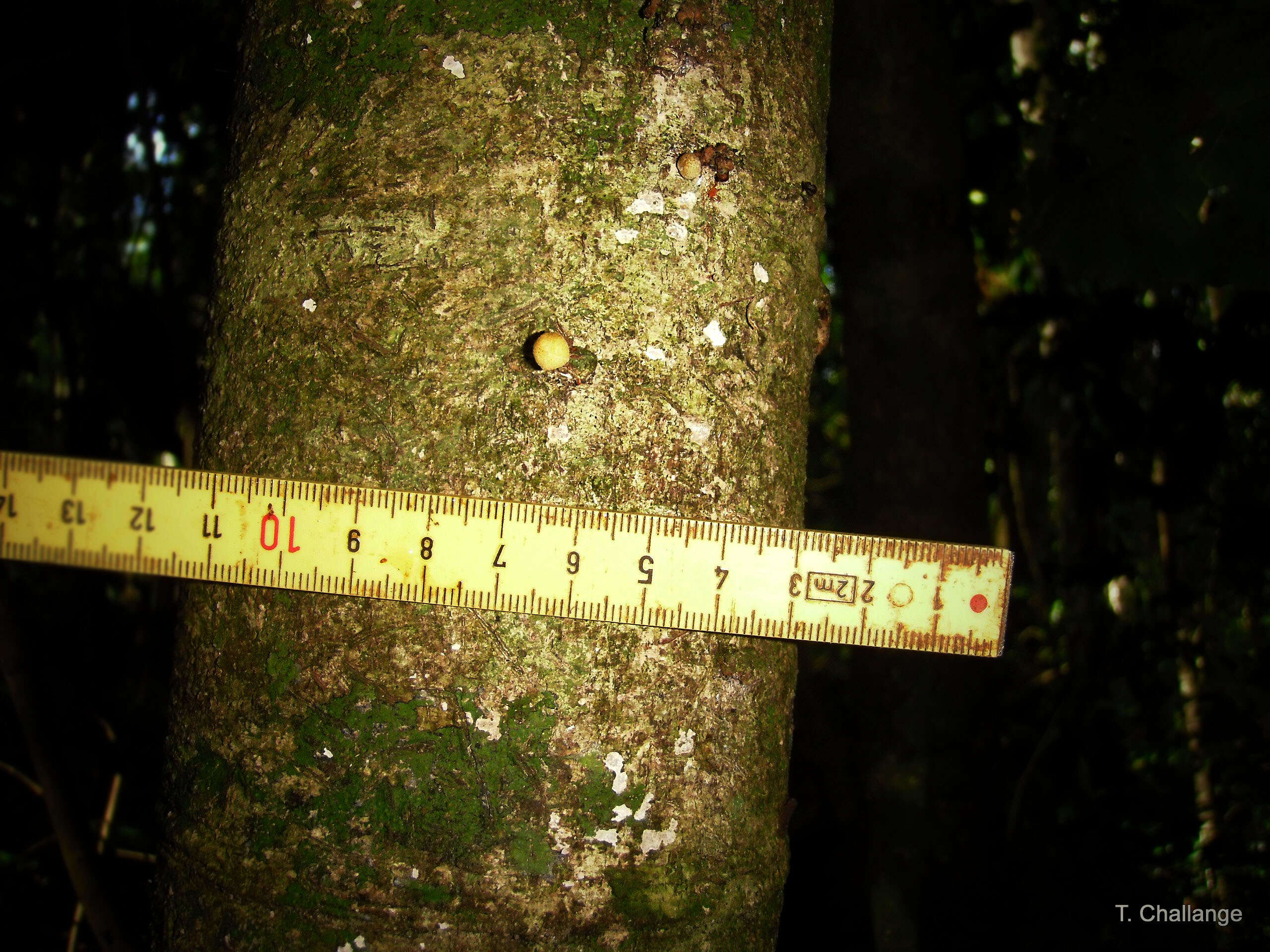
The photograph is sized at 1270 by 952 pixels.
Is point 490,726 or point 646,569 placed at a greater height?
point 646,569

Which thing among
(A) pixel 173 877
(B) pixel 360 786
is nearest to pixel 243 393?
(B) pixel 360 786

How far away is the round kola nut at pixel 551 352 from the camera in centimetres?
92

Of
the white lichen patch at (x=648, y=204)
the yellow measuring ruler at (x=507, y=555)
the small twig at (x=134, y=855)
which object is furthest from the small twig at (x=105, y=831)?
the white lichen patch at (x=648, y=204)

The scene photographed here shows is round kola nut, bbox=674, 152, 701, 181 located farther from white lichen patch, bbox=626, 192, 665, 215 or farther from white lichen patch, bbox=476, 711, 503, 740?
white lichen patch, bbox=476, 711, 503, 740

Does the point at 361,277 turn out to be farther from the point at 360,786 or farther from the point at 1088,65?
the point at 1088,65

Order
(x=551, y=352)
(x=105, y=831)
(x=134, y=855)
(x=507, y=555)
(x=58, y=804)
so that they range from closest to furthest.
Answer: (x=551, y=352) < (x=507, y=555) < (x=58, y=804) < (x=105, y=831) < (x=134, y=855)

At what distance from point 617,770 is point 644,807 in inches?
2.6

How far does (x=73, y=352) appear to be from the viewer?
8.92ft

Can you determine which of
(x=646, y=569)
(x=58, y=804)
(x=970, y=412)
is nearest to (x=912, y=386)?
(x=970, y=412)

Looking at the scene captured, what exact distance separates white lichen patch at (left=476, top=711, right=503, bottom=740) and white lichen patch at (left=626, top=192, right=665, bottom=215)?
2.34ft

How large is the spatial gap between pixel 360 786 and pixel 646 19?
113 centimetres

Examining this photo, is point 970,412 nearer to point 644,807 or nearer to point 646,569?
point 646,569

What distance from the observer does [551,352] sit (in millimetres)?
923

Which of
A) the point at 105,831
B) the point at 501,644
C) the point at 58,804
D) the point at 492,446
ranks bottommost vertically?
the point at 105,831
